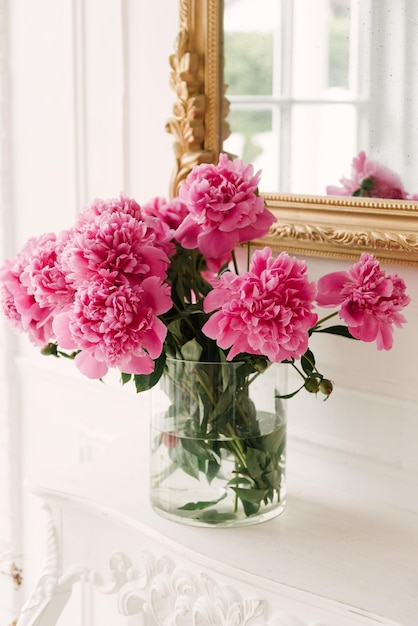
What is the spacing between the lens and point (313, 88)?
1455 mm

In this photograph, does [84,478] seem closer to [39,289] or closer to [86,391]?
[39,289]

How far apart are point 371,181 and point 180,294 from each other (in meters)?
0.35

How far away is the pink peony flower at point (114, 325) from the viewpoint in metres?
1.11

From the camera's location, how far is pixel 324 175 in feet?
4.75

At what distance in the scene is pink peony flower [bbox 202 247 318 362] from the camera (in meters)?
1.11

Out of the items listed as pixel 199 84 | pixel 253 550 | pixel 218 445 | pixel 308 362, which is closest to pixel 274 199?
pixel 199 84

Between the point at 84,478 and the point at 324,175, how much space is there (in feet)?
2.09

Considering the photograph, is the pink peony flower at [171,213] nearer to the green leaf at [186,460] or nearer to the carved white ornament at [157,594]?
the green leaf at [186,460]

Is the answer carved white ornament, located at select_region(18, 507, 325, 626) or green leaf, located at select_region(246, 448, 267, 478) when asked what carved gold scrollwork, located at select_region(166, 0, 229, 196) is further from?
carved white ornament, located at select_region(18, 507, 325, 626)

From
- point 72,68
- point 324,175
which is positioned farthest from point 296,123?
point 72,68

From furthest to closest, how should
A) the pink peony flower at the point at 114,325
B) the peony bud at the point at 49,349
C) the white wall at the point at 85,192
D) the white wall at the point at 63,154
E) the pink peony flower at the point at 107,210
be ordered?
the white wall at the point at 63,154 < the white wall at the point at 85,192 < the peony bud at the point at 49,349 < the pink peony flower at the point at 107,210 < the pink peony flower at the point at 114,325

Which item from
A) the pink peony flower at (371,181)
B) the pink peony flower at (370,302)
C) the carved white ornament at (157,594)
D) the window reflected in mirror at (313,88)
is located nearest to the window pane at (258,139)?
the window reflected in mirror at (313,88)

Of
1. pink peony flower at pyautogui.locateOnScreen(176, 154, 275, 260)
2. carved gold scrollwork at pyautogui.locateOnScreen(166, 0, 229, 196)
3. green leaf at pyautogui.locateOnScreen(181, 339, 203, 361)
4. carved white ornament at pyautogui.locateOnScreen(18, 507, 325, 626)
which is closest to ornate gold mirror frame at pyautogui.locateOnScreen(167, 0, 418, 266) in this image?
carved gold scrollwork at pyautogui.locateOnScreen(166, 0, 229, 196)

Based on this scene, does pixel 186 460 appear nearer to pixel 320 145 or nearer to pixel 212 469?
pixel 212 469
